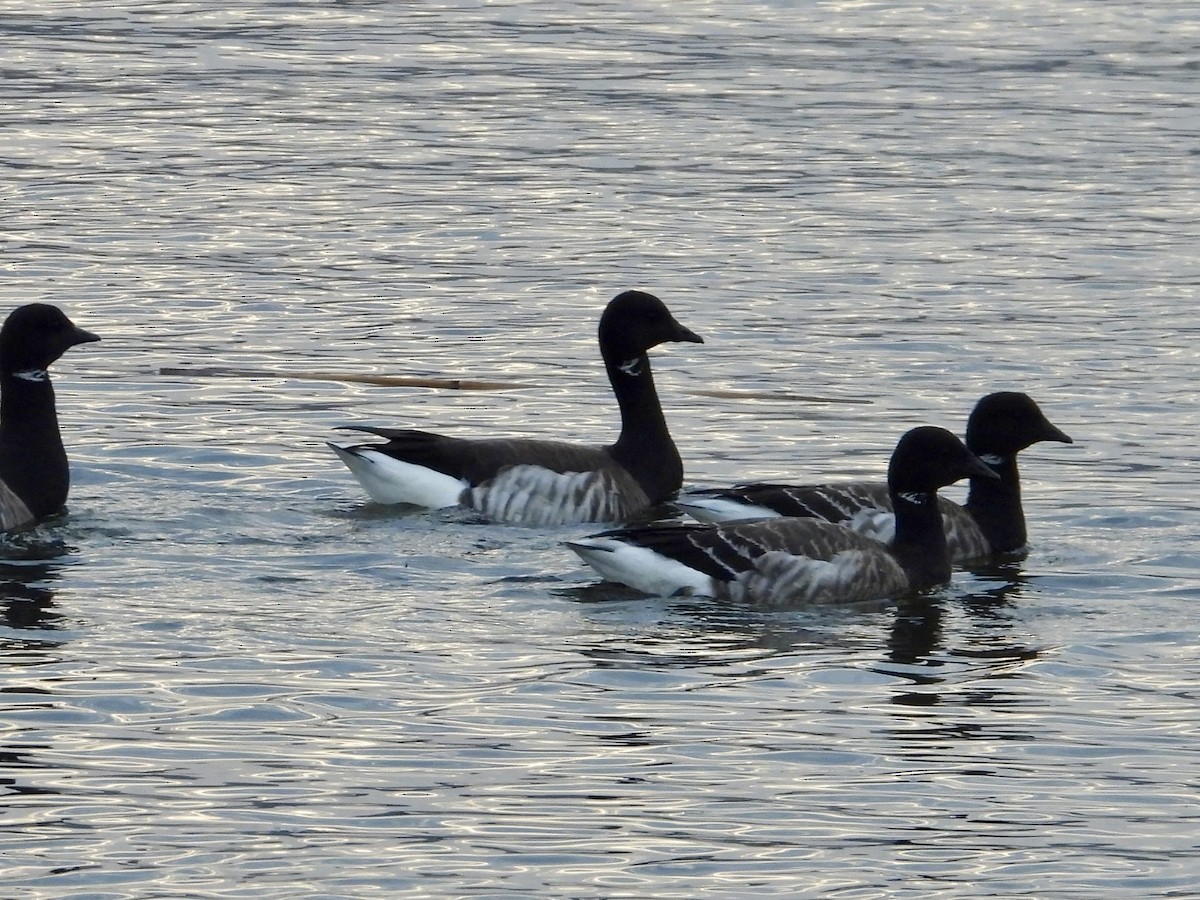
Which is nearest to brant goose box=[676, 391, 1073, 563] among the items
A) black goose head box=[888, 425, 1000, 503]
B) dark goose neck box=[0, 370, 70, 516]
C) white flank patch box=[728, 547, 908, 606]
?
black goose head box=[888, 425, 1000, 503]

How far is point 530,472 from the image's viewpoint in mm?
15688

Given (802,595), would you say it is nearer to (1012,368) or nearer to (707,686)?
(707,686)

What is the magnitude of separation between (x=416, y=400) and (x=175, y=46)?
19343mm

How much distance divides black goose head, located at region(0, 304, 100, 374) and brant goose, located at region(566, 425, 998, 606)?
169 inches

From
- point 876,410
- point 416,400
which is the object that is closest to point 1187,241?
point 876,410

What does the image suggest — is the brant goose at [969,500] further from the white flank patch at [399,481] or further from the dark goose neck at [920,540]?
the white flank patch at [399,481]

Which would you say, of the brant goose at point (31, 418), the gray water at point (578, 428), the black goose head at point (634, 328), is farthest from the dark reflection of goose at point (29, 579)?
the black goose head at point (634, 328)

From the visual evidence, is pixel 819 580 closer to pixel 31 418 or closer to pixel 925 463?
pixel 925 463

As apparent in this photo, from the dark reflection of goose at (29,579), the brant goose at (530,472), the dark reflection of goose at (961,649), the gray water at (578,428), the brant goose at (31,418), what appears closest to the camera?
the gray water at (578,428)

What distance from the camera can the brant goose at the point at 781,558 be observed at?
13406 mm

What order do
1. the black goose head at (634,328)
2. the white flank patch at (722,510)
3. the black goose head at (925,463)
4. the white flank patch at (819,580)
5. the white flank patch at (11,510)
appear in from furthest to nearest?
the black goose head at (634,328) → the white flank patch at (11,510) → the white flank patch at (722,510) → the black goose head at (925,463) → the white flank patch at (819,580)

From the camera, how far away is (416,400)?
18.8m

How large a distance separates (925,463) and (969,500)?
56.9 inches

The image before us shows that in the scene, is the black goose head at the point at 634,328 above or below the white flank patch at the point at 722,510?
above
